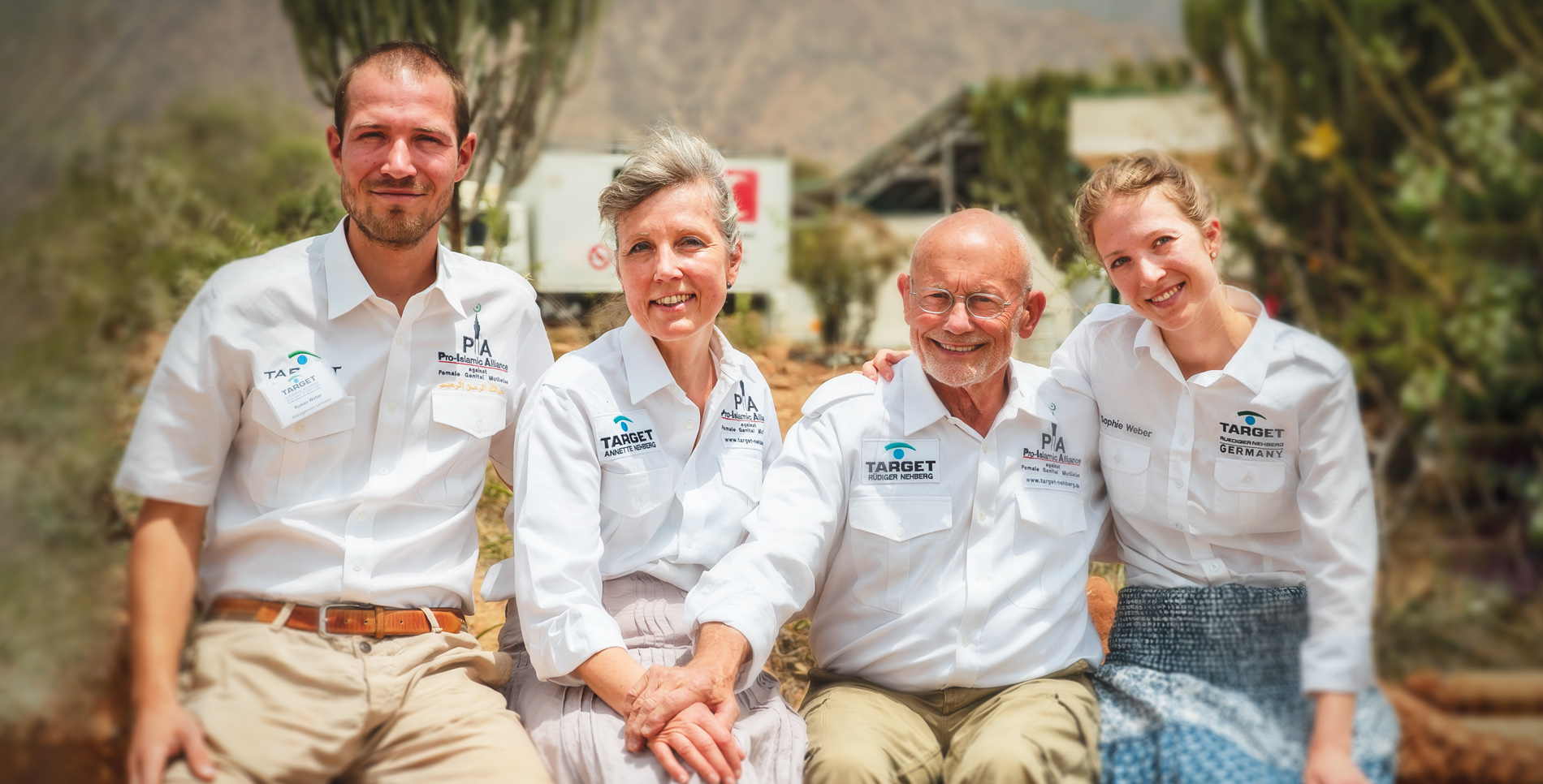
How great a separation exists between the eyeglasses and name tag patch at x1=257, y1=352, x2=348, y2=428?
1520 millimetres

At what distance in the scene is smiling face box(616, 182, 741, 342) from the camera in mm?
2914

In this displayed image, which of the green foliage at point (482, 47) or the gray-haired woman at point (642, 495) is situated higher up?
the green foliage at point (482, 47)

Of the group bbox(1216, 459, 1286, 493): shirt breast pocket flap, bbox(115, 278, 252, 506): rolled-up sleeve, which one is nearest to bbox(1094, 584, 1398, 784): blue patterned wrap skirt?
bbox(1216, 459, 1286, 493): shirt breast pocket flap

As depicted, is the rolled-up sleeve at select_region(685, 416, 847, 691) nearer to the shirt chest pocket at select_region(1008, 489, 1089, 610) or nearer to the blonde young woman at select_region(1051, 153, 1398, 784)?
the shirt chest pocket at select_region(1008, 489, 1089, 610)

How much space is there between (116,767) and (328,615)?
20.7 inches

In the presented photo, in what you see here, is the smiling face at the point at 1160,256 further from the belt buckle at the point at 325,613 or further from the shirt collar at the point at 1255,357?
the belt buckle at the point at 325,613

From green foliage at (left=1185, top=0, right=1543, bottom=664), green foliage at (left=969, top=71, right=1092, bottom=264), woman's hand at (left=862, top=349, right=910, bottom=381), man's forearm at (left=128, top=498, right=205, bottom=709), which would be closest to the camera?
man's forearm at (left=128, top=498, right=205, bottom=709)

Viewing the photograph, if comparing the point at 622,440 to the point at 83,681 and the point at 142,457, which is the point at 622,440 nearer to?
the point at 142,457

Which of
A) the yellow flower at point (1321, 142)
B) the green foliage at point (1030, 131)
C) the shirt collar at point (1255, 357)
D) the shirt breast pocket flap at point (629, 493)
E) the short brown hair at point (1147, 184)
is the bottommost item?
the shirt breast pocket flap at point (629, 493)

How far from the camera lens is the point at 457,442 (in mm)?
2840

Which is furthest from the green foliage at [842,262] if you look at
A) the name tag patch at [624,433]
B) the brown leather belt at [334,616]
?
the brown leather belt at [334,616]

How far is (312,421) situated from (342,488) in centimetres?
18

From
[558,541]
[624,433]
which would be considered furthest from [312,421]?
[624,433]

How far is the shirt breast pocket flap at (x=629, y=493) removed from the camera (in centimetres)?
290
